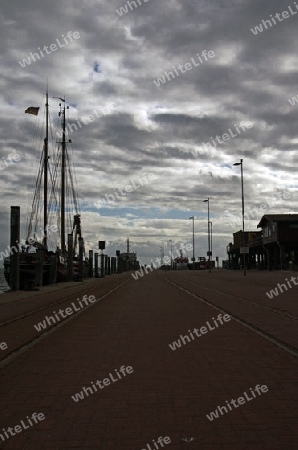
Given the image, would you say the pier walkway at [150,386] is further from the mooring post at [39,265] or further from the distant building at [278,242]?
the distant building at [278,242]

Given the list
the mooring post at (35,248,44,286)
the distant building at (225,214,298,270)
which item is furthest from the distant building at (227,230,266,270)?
the mooring post at (35,248,44,286)

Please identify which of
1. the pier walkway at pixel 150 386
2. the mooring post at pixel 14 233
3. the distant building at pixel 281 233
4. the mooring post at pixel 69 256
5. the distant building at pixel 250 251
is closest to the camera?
the pier walkway at pixel 150 386

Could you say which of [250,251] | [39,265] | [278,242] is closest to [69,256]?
[39,265]

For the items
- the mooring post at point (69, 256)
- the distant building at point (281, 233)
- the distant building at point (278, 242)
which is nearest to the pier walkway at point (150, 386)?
the mooring post at point (69, 256)

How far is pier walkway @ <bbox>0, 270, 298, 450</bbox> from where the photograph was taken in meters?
4.50

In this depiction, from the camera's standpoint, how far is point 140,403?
215 inches

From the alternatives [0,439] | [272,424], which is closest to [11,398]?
[0,439]

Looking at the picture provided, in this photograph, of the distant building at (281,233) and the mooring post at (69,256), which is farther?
the distant building at (281,233)

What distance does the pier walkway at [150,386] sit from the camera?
4496mm

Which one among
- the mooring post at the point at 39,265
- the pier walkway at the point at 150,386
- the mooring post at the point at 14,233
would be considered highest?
the mooring post at the point at 14,233

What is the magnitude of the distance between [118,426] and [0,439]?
1048mm

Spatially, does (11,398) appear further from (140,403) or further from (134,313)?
(134,313)

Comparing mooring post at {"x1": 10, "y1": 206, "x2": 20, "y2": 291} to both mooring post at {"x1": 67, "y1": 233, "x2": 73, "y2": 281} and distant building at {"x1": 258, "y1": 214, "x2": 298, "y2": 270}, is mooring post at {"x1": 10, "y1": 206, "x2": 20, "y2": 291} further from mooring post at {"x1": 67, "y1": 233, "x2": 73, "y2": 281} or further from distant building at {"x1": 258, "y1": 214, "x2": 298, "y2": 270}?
distant building at {"x1": 258, "y1": 214, "x2": 298, "y2": 270}

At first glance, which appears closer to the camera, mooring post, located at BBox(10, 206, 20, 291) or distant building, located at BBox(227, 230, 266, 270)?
mooring post, located at BBox(10, 206, 20, 291)
